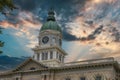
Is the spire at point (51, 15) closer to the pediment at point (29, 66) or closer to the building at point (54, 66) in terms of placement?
the building at point (54, 66)

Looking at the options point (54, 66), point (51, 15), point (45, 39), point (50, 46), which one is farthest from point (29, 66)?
point (51, 15)

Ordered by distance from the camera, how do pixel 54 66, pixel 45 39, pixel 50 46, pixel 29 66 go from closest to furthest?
pixel 54 66 < pixel 29 66 < pixel 50 46 < pixel 45 39

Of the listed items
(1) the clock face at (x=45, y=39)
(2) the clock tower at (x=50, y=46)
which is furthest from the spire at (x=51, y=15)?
(1) the clock face at (x=45, y=39)

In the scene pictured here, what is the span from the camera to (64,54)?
87438 mm

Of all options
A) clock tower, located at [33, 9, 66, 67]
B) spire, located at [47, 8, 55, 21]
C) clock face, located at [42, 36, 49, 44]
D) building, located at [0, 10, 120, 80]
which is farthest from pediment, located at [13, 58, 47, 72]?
spire, located at [47, 8, 55, 21]

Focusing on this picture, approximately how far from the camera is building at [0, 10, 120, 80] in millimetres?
63875

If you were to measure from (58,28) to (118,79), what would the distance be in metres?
30.2

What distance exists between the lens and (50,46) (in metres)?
81.8

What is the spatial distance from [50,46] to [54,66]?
12.0 m

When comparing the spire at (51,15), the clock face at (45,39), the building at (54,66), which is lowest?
the building at (54,66)

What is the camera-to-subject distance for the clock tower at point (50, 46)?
8112cm

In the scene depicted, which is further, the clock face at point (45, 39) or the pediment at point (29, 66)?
the clock face at point (45, 39)

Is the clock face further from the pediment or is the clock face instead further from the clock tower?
the pediment

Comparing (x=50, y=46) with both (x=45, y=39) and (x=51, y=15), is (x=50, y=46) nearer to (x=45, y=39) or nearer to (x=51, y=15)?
(x=45, y=39)
